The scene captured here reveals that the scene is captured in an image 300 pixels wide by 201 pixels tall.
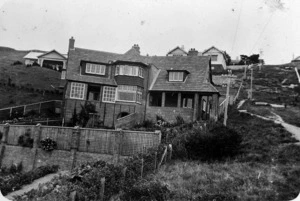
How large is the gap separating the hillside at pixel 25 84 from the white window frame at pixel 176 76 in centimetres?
1955

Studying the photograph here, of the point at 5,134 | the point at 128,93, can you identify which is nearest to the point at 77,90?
the point at 128,93

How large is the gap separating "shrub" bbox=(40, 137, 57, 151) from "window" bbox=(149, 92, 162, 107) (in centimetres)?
1593

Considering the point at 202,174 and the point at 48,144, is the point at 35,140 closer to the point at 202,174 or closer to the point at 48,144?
the point at 48,144

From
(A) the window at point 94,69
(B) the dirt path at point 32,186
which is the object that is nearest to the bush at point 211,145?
(B) the dirt path at point 32,186

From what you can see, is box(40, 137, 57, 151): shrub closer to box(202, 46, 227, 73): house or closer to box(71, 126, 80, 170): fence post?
box(71, 126, 80, 170): fence post

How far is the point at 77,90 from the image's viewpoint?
1559 inches

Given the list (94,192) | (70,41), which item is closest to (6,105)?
(70,41)

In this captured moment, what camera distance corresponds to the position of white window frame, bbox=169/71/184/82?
134 ft

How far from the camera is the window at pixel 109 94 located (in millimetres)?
40125

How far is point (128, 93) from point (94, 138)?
42.6 ft

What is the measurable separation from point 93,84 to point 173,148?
19757mm

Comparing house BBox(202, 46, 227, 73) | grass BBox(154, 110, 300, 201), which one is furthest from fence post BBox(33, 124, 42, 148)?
house BBox(202, 46, 227, 73)

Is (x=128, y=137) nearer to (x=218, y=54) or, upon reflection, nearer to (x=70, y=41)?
(x=70, y=41)

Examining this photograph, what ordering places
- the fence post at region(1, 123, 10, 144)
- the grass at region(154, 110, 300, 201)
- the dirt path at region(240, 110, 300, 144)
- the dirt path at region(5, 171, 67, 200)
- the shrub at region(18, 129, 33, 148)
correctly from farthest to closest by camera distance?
the fence post at region(1, 123, 10, 144)
the dirt path at region(240, 110, 300, 144)
the shrub at region(18, 129, 33, 148)
the dirt path at region(5, 171, 67, 200)
the grass at region(154, 110, 300, 201)
